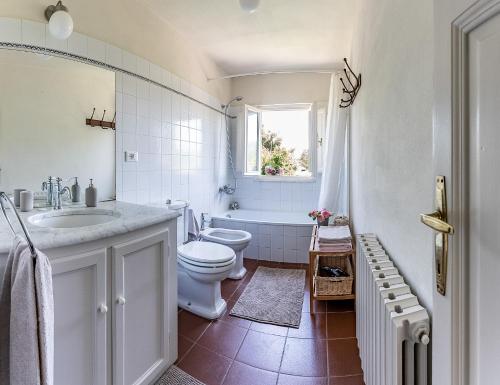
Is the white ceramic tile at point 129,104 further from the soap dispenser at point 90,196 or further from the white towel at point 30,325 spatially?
the white towel at point 30,325

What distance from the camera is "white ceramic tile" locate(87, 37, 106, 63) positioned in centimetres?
167

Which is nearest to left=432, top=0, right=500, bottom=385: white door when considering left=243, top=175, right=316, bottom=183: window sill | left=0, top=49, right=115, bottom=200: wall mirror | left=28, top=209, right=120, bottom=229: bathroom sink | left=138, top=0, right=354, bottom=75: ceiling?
left=28, top=209, right=120, bottom=229: bathroom sink

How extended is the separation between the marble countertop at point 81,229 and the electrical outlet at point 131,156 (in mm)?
603

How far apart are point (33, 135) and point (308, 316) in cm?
205

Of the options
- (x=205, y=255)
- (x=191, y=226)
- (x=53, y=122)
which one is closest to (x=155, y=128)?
(x=53, y=122)

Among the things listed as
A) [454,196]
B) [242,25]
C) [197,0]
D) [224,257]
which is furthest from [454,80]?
[242,25]

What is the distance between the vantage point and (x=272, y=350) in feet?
5.24

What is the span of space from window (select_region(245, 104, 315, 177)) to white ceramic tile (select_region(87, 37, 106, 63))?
203 cm

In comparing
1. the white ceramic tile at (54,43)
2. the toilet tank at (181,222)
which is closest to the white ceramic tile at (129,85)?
the white ceramic tile at (54,43)

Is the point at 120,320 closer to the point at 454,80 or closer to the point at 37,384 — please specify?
the point at 37,384

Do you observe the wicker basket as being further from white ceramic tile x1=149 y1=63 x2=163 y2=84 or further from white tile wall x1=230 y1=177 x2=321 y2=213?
white ceramic tile x1=149 y1=63 x2=163 y2=84

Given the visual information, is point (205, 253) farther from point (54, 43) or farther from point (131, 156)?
point (54, 43)

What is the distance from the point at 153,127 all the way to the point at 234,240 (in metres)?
1.23

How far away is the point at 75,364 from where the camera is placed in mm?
985
